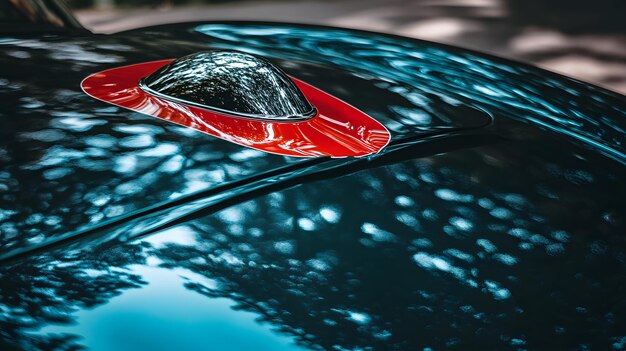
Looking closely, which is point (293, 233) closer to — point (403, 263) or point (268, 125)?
point (403, 263)

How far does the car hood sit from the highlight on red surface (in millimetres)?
22

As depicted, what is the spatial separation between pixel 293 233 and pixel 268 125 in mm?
228

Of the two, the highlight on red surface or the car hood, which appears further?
the highlight on red surface

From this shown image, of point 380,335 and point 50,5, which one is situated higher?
point 50,5

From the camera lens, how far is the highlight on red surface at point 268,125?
3.27 feet

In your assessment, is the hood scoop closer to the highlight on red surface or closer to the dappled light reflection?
the highlight on red surface

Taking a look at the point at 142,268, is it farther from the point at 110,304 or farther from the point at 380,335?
the point at 380,335

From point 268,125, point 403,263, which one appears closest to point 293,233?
point 403,263

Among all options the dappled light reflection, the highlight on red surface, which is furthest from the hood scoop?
the dappled light reflection

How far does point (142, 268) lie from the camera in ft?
2.47

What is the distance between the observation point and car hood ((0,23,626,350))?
72cm

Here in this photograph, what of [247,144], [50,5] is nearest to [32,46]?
[247,144]

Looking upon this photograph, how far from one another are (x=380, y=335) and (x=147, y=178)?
31 centimetres

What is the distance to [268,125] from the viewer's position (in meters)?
1.03
